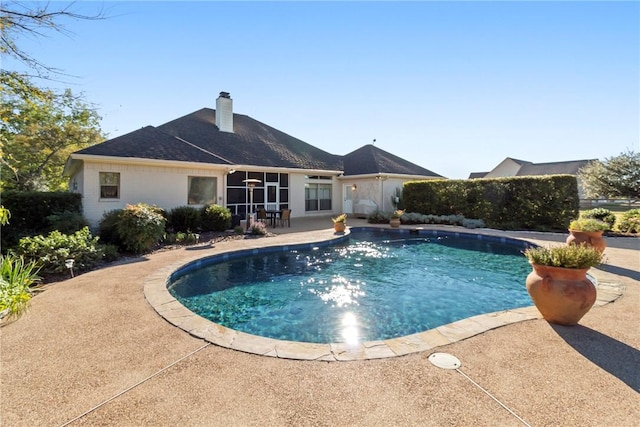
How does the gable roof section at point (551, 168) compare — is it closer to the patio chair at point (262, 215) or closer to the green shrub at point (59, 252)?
the patio chair at point (262, 215)

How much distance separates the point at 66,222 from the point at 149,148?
478 cm

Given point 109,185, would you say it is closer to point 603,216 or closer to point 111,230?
point 111,230

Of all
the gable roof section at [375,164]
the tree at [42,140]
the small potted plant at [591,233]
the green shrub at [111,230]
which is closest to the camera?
the small potted plant at [591,233]

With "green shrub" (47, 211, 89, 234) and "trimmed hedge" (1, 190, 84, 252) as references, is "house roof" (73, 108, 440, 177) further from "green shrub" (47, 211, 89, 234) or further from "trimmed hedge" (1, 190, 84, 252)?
"green shrub" (47, 211, 89, 234)

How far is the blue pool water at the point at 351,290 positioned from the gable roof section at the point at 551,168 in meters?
36.8

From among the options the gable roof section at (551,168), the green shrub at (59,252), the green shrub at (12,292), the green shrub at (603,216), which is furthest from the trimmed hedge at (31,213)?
the gable roof section at (551,168)

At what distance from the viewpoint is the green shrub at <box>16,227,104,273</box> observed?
6.64 meters

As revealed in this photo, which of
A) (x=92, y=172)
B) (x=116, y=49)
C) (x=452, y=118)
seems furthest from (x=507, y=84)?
(x=92, y=172)

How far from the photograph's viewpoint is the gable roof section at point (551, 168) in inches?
1517

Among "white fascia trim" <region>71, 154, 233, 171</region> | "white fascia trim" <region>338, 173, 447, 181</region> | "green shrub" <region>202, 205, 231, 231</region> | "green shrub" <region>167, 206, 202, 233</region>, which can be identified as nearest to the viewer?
"white fascia trim" <region>71, 154, 233, 171</region>

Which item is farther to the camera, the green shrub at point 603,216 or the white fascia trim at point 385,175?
the white fascia trim at point 385,175

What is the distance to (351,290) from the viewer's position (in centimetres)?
673

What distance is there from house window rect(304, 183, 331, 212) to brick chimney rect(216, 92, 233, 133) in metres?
6.42

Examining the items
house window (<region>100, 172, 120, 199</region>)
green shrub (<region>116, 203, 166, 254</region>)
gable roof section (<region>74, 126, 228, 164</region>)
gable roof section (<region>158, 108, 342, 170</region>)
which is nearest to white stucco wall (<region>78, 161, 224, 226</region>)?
house window (<region>100, 172, 120, 199</region>)
